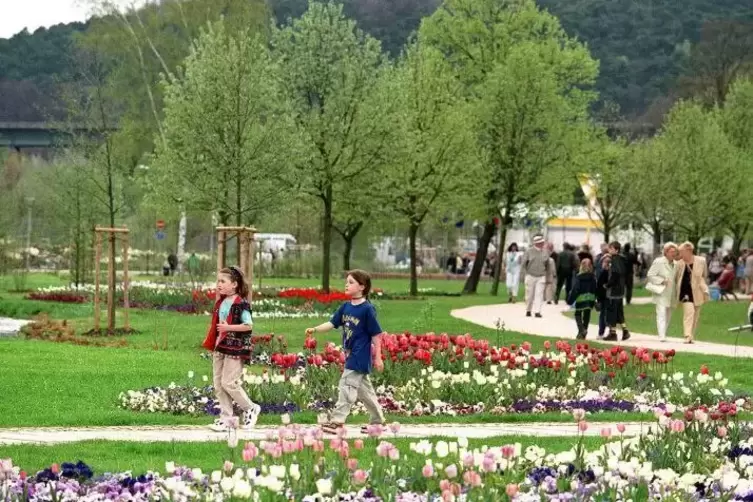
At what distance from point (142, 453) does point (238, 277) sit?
2.22 meters

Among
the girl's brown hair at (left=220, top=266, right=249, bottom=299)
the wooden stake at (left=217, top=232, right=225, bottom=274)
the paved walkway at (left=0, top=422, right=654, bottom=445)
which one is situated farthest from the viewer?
the wooden stake at (left=217, top=232, right=225, bottom=274)

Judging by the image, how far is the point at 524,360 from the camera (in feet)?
52.7

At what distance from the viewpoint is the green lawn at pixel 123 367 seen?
1382 centimetres

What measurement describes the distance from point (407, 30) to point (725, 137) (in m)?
69.5

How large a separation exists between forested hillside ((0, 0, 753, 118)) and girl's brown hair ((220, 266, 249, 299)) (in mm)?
98657

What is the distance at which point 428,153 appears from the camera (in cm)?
4475

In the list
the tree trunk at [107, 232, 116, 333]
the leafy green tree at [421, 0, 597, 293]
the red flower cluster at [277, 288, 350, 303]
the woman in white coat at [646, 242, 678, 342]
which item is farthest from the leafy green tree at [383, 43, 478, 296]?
the tree trunk at [107, 232, 116, 333]

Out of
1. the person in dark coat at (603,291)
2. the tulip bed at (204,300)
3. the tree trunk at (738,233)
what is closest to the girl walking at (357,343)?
the person in dark coat at (603,291)

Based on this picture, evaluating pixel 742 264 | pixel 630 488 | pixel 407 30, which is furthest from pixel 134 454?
pixel 407 30

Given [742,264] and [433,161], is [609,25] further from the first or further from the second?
[433,161]

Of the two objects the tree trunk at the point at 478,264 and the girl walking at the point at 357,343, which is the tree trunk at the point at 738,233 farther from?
the girl walking at the point at 357,343

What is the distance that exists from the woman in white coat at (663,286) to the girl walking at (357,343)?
44.2ft

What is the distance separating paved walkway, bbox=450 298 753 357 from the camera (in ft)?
78.9

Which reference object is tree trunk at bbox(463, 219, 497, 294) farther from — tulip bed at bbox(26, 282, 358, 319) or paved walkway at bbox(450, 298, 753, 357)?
tulip bed at bbox(26, 282, 358, 319)
